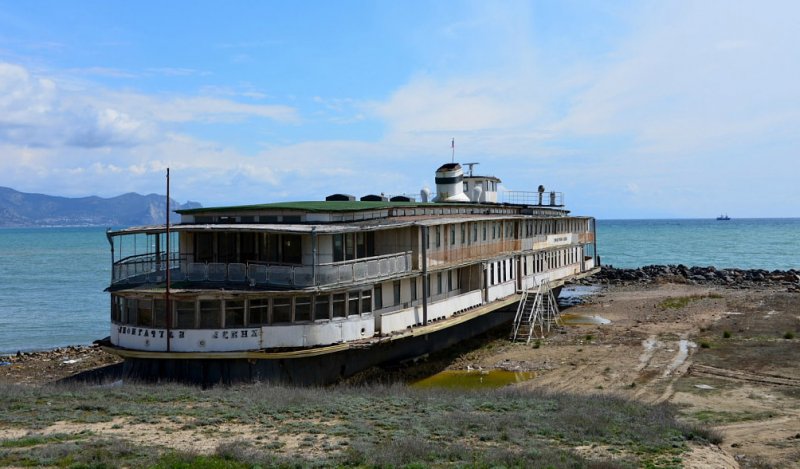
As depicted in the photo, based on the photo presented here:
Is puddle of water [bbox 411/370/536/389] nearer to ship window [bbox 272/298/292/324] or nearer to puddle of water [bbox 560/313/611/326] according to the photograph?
ship window [bbox 272/298/292/324]

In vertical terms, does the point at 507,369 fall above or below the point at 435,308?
below

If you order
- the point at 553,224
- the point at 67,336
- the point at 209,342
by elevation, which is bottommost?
the point at 67,336

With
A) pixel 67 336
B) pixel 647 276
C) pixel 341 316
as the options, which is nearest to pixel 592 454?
pixel 341 316

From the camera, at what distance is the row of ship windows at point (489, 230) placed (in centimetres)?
3148

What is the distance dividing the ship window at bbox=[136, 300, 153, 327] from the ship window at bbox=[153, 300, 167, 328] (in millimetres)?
264

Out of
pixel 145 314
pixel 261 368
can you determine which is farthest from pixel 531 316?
pixel 145 314

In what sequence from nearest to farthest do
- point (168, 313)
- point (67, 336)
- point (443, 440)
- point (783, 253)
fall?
point (443, 440)
point (168, 313)
point (67, 336)
point (783, 253)

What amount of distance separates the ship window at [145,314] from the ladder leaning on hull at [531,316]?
1935 cm

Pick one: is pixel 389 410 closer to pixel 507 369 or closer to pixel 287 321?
pixel 287 321

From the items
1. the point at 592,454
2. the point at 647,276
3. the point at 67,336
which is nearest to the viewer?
the point at 592,454

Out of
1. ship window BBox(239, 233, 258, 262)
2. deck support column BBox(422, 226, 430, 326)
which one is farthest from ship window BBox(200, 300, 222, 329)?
deck support column BBox(422, 226, 430, 326)

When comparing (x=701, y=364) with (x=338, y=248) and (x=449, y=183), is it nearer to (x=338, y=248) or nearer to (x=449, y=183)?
(x=338, y=248)

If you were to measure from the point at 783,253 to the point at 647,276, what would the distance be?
2289 inches

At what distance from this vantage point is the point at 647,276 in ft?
240
